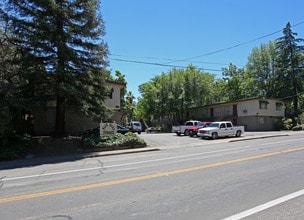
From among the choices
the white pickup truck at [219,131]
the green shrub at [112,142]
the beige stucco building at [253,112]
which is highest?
the beige stucco building at [253,112]

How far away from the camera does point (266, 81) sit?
6919 cm

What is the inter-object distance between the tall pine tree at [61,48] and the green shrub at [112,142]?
6.27 feet

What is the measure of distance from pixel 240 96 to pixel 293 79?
13.4 meters

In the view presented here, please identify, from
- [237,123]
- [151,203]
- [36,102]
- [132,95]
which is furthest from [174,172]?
[132,95]

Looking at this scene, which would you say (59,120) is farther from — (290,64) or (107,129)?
(290,64)

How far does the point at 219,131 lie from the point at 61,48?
17024 mm

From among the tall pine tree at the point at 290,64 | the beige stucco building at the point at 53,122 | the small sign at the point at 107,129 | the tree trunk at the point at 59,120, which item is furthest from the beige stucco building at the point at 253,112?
the tree trunk at the point at 59,120

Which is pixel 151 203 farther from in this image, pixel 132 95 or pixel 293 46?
pixel 132 95

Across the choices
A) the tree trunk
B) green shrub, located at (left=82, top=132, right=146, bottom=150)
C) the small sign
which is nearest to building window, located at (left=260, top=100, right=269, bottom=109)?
green shrub, located at (left=82, top=132, right=146, bottom=150)

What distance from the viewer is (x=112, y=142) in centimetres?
2075

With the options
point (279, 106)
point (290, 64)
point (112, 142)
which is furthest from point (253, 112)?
point (112, 142)

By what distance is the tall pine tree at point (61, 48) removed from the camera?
19594 millimetres

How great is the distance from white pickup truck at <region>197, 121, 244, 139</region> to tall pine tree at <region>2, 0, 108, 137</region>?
38.8 ft

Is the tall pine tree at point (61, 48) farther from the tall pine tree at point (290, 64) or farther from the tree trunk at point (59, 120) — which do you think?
the tall pine tree at point (290, 64)
